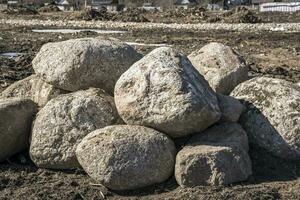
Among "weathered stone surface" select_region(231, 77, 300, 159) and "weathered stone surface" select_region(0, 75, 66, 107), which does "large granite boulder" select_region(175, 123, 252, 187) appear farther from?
"weathered stone surface" select_region(0, 75, 66, 107)

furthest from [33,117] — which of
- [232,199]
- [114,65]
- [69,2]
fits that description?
[69,2]

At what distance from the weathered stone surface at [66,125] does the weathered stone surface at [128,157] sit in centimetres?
40

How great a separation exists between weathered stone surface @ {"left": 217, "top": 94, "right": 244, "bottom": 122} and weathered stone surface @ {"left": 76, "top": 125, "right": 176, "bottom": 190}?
2.45 ft

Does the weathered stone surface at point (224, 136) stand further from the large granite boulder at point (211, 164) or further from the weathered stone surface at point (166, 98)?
the weathered stone surface at point (166, 98)

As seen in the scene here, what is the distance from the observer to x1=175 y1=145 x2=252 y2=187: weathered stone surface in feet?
19.0

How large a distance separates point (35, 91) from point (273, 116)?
299cm

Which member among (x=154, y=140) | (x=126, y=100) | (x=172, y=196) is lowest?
(x=172, y=196)

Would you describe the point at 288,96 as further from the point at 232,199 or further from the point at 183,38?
the point at 183,38

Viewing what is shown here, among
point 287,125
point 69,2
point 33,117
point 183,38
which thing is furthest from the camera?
point 69,2

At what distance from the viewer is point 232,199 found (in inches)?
218

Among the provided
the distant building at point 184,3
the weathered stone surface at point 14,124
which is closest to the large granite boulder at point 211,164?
the weathered stone surface at point 14,124

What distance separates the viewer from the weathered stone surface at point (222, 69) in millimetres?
7051

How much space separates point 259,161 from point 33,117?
8.64 ft

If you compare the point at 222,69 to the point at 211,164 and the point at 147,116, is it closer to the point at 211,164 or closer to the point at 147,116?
the point at 147,116
